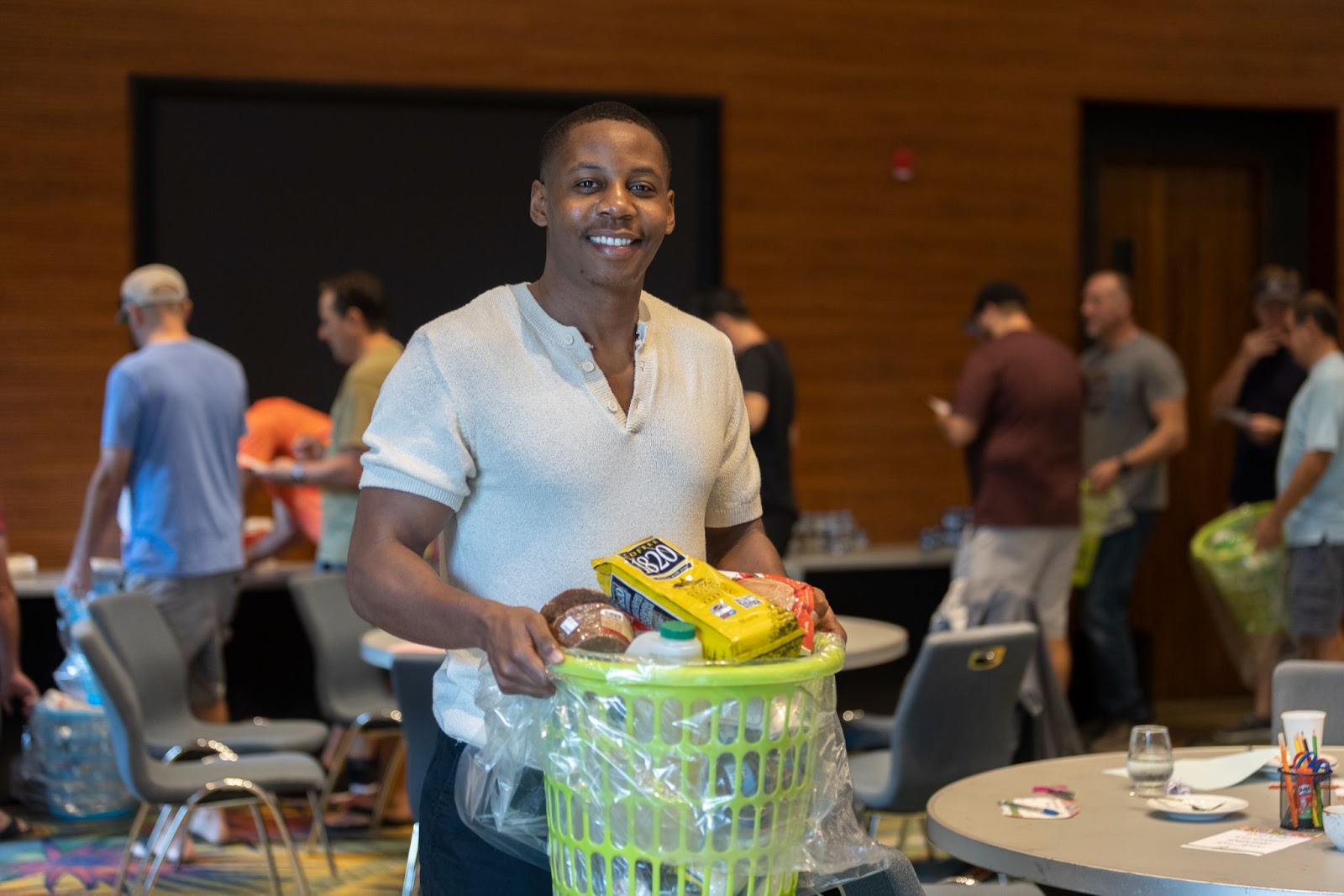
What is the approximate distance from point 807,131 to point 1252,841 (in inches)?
207

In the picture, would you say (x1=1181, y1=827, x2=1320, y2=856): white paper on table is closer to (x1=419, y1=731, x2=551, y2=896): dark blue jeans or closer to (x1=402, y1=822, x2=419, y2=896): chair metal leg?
(x1=419, y1=731, x2=551, y2=896): dark blue jeans

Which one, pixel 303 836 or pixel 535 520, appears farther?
pixel 303 836

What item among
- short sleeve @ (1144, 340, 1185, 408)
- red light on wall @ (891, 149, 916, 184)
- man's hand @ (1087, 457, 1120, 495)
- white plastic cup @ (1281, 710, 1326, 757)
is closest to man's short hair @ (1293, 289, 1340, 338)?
short sleeve @ (1144, 340, 1185, 408)

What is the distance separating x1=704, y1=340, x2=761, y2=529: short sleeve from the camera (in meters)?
2.04

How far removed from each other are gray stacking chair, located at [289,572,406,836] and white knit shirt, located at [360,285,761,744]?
11.6 feet

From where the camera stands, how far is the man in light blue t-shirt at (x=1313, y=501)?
5.95m

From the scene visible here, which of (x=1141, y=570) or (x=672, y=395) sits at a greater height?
(x=672, y=395)

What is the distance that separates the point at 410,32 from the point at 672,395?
203 inches

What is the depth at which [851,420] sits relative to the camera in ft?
24.1

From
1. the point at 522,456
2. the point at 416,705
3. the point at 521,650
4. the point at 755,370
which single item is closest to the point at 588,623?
the point at 521,650

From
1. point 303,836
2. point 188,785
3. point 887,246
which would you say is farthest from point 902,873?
point 887,246

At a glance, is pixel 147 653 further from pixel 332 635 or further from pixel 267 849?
pixel 332 635

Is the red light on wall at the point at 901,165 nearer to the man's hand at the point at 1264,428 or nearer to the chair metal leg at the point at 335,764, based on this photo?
the man's hand at the point at 1264,428

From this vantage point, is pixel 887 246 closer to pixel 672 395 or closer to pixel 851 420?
pixel 851 420
